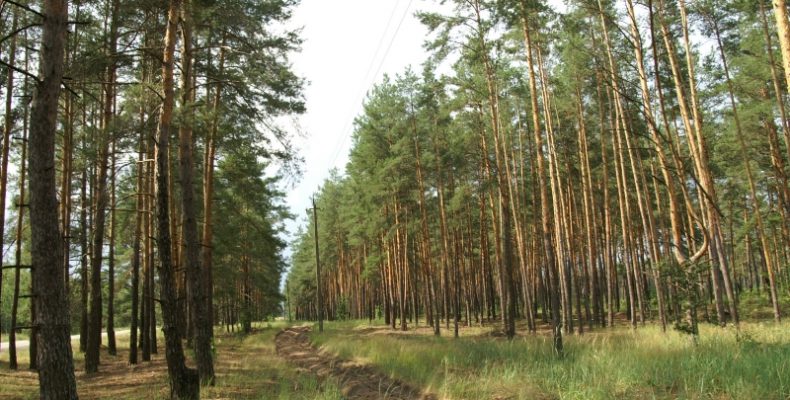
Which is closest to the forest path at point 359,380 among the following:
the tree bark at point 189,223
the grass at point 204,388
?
the grass at point 204,388

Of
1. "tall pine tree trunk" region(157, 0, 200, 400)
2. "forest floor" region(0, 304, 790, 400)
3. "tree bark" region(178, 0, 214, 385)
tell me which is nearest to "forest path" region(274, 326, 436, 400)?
"forest floor" region(0, 304, 790, 400)

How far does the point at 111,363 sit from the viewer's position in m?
16.9

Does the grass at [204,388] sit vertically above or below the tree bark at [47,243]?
below

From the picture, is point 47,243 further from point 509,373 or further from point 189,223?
point 509,373

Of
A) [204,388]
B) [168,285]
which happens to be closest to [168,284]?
[168,285]

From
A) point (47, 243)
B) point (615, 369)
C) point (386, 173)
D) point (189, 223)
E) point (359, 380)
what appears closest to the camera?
point (47, 243)

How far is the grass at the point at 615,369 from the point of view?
19.4ft

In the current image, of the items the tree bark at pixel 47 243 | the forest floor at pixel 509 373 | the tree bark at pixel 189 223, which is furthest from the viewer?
the tree bark at pixel 189 223

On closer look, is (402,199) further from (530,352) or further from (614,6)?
(530,352)

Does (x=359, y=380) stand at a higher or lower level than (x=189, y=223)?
lower

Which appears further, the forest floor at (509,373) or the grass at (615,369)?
the forest floor at (509,373)

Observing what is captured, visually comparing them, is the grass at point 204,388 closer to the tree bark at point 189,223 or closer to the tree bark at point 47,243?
the tree bark at point 189,223

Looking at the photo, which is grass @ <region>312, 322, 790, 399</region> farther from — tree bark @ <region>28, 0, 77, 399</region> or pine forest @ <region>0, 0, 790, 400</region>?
tree bark @ <region>28, 0, 77, 399</region>

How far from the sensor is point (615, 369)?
7215mm
